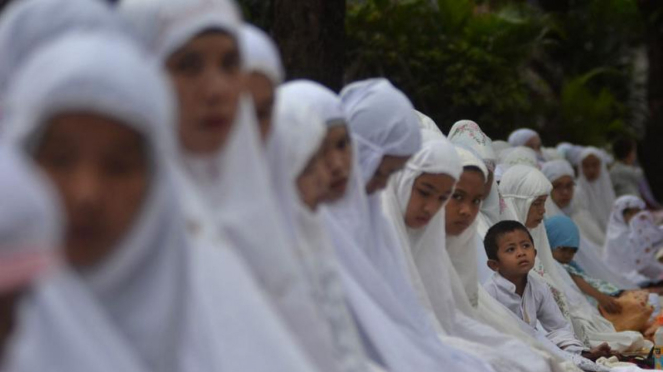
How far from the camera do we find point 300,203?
413cm

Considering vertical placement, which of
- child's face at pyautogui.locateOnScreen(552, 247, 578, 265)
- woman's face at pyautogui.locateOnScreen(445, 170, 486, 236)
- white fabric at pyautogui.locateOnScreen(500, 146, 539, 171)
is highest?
woman's face at pyautogui.locateOnScreen(445, 170, 486, 236)

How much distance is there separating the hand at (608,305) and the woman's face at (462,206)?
3.57 metres

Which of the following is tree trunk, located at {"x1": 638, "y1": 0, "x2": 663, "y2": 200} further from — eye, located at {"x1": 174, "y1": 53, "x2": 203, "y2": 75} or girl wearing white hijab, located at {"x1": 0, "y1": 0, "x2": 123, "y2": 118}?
girl wearing white hijab, located at {"x1": 0, "y1": 0, "x2": 123, "y2": 118}

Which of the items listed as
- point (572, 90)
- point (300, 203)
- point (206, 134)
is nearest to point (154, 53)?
point (206, 134)

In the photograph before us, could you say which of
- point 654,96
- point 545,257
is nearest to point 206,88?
point 545,257

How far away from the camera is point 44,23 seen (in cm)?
299

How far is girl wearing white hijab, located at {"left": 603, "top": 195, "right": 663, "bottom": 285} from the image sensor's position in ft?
46.0

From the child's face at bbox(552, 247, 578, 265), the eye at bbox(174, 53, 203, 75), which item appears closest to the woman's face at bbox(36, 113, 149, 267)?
the eye at bbox(174, 53, 203, 75)

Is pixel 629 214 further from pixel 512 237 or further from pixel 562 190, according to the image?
pixel 512 237

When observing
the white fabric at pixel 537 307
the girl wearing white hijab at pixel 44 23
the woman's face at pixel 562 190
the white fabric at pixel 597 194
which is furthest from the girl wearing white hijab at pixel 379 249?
the white fabric at pixel 597 194

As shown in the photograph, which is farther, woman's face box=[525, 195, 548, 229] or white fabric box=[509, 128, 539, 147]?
white fabric box=[509, 128, 539, 147]

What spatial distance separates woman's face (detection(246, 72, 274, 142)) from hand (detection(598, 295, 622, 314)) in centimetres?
663

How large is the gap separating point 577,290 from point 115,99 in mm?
7791

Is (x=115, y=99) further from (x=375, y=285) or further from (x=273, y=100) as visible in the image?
(x=375, y=285)
